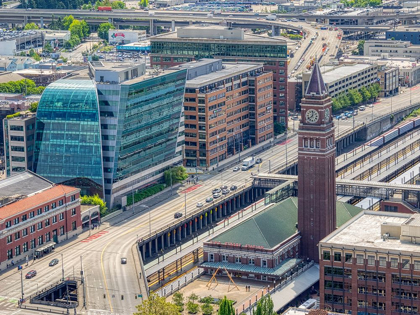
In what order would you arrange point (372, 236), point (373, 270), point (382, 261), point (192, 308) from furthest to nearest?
point (192, 308)
point (372, 236)
point (373, 270)
point (382, 261)

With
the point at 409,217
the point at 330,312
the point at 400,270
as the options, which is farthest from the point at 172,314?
the point at 409,217

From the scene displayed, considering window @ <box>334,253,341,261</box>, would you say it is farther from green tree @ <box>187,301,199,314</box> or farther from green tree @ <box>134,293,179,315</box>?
green tree @ <box>134,293,179,315</box>

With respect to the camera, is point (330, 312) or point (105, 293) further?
point (105, 293)

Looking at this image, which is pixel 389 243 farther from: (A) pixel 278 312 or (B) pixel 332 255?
(A) pixel 278 312

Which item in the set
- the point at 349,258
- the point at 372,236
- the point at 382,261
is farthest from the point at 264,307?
the point at 372,236

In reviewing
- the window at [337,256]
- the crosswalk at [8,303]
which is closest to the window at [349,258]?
the window at [337,256]

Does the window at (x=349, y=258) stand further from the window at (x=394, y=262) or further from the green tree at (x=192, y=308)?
the green tree at (x=192, y=308)

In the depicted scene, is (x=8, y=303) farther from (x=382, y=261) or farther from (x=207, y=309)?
(x=382, y=261)

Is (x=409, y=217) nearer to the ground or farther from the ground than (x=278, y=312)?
farther from the ground
